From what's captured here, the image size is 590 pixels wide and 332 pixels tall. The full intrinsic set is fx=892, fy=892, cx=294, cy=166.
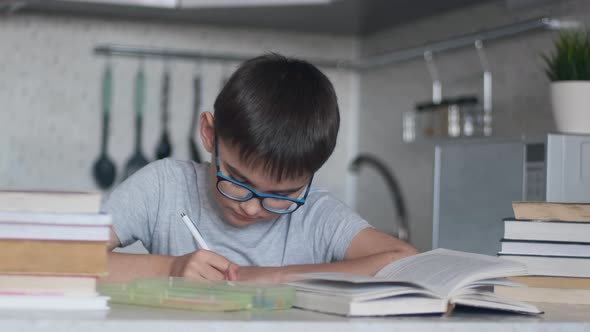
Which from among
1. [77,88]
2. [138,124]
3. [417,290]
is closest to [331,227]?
[417,290]

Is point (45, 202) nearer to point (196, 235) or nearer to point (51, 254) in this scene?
point (51, 254)

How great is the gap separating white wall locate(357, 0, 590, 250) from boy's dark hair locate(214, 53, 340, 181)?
1016mm

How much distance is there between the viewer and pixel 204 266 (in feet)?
3.83

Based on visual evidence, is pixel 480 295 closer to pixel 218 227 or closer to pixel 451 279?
pixel 451 279

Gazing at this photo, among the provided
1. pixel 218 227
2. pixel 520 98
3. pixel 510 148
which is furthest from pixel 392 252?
pixel 520 98

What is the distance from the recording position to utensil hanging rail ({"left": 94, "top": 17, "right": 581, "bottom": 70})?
7.50 ft

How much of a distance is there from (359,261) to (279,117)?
0.24 metres

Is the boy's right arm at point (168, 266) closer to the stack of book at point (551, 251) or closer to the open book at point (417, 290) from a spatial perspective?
the open book at point (417, 290)

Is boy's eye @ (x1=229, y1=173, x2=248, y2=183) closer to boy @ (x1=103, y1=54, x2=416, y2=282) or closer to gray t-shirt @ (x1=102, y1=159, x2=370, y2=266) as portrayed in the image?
boy @ (x1=103, y1=54, x2=416, y2=282)

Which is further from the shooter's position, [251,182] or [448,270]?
[251,182]

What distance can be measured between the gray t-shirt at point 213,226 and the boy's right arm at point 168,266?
221mm

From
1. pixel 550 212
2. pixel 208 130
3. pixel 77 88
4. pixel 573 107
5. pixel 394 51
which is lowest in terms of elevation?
pixel 550 212

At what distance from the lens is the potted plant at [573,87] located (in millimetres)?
1816

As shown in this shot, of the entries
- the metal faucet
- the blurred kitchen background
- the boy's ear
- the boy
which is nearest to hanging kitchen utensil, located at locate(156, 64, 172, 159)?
the blurred kitchen background
